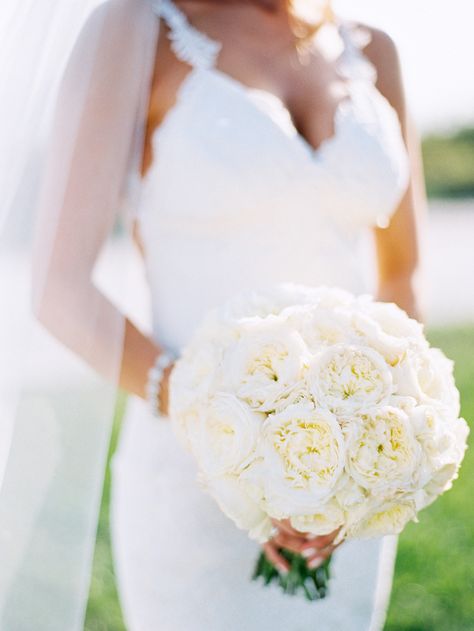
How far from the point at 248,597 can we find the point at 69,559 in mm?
554

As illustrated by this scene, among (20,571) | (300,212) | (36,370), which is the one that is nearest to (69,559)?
(20,571)

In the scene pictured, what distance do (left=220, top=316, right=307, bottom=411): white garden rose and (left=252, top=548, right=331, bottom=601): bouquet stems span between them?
1.47ft

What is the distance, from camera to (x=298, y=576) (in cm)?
202

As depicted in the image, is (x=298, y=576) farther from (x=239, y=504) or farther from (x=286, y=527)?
(x=239, y=504)

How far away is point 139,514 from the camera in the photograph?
234cm

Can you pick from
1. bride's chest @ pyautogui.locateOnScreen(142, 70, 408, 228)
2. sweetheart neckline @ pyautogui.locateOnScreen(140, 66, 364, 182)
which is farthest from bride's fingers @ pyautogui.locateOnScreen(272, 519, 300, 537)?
sweetheart neckline @ pyautogui.locateOnScreen(140, 66, 364, 182)

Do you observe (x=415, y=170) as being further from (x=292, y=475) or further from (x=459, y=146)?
(x=459, y=146)

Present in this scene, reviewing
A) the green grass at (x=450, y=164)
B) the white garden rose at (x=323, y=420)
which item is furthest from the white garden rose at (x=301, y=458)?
the green grass at (x=450, y=164)

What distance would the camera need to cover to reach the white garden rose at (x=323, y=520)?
1679mm

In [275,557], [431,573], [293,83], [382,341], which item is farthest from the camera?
[431,573]

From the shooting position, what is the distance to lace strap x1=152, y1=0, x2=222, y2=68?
2365mm

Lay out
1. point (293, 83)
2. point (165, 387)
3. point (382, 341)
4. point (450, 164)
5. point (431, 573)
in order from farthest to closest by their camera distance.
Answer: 1. point (450, 164)
2. point (431, 573)
3. point (293, 83)
4. point (165, 387)
5. point (382, 341)

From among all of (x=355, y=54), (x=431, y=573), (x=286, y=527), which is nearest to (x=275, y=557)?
(x=286, y=527)

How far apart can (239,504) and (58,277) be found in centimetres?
65
